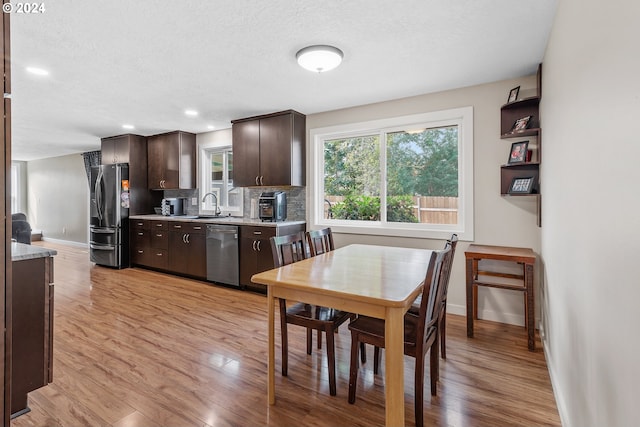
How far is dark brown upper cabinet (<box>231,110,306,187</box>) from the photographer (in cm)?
408

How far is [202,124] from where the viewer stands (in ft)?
15.9

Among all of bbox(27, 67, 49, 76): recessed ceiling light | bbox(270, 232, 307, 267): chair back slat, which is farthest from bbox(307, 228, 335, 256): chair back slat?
bbox(27, 67, 49, 76): recessed ceiling light

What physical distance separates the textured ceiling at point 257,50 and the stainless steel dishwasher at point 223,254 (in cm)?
161

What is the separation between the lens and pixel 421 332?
1605 millimetres

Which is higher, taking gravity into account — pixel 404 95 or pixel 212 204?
pixel 404 95

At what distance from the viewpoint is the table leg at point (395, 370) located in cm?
145

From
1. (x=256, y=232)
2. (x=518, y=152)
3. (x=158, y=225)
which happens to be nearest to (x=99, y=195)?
(x=158, y=225)

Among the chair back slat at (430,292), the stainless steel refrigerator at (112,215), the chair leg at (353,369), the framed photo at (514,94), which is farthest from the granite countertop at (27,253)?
the stainless steel refrigerator at (112,215)

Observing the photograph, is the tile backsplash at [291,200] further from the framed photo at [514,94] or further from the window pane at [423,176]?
the framed photo at [514,94]

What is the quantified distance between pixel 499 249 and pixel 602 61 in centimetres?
212

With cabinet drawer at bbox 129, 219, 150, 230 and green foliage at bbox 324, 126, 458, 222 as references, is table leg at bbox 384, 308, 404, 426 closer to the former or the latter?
green foliage at bbox 324, 126, 458, 222

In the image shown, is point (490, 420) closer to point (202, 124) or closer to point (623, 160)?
point (623, 160)

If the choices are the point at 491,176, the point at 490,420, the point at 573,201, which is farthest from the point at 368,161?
the point at 490,420

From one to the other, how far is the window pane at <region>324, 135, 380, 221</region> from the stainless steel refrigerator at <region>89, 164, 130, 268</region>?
3.66 meters
